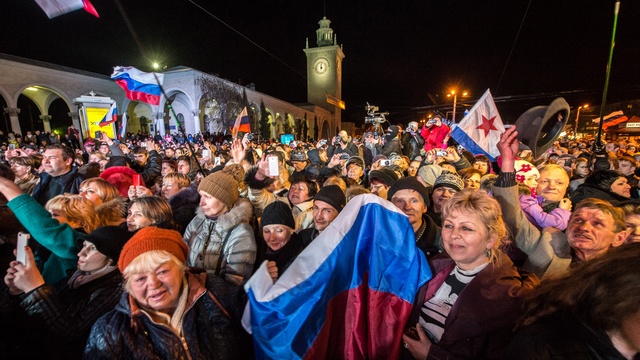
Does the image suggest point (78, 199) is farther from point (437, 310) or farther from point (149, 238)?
point (437, 310)

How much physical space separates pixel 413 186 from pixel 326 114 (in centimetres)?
6241

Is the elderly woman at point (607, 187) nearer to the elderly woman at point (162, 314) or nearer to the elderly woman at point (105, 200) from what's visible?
the elderly woman at point (162, 314)

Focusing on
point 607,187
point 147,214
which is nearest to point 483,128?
point 607,187

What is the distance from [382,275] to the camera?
1928mm

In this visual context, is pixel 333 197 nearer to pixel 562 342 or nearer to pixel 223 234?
pixel 223 234

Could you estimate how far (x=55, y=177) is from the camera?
442 cm

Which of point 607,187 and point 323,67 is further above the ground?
point 323,67

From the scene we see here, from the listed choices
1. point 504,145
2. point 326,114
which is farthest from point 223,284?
point 326,114

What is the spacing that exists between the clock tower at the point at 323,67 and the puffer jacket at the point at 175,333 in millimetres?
60611

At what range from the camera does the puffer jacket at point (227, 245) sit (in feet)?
8.05

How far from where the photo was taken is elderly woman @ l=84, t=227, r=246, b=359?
1641 mm

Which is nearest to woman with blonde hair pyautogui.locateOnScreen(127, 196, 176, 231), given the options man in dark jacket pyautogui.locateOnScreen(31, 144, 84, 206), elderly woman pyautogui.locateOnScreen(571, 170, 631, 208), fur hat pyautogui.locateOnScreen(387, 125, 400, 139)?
man in dark jacket pyautogui.locateOnScreen(31, 144, 84, 206)

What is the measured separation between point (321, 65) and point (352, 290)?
65360 mm

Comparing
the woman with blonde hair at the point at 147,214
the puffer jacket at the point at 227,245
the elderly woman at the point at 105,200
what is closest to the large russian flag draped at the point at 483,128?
the puffer jacket at the point at 227,245
